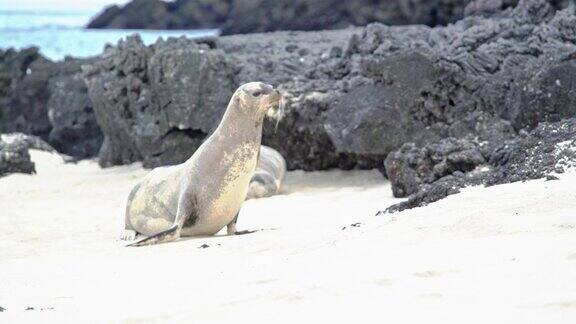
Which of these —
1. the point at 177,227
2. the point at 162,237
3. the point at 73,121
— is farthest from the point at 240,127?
the point at 73,121

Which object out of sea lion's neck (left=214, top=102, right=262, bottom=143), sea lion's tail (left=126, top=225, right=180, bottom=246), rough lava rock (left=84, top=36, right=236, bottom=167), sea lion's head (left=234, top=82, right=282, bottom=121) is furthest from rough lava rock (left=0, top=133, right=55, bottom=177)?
sea lion's tail (left=126, top=225, right=180, bottom=246)

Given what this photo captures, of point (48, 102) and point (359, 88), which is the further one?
point (48, 102)

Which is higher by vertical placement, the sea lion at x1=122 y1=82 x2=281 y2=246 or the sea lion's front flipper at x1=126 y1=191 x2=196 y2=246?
the sea lion at x1=122 y1=82 x2=281 y2=246

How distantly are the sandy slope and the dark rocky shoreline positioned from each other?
2127 mm

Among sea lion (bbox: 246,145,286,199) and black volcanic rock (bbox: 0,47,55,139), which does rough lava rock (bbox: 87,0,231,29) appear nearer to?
black volcanic rock (bbox: 0,47,55,139)

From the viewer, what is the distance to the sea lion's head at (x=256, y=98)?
7652mm

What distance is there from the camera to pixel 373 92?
1130 cm

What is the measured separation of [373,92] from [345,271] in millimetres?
6842

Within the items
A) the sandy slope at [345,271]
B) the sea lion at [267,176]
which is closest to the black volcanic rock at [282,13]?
the sea lion at [267,176]

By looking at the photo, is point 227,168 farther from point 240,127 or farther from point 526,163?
point 526,163

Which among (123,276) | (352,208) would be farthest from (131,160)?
(123,276)

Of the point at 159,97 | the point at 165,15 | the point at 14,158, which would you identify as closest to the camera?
the point at 159,97

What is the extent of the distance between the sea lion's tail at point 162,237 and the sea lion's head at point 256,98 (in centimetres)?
91

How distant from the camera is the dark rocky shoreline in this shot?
9883mm
